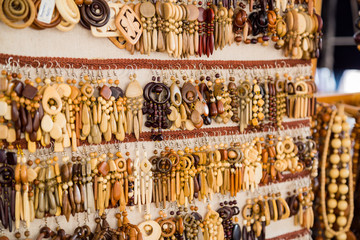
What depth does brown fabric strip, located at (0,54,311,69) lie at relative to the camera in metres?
0.95

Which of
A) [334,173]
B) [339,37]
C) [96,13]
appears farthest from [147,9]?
[339,37]

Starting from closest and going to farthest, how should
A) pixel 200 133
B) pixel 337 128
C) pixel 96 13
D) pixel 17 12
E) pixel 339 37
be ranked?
pixel 17 12
pixel 96 13
pixel 200 133
pixel 337 128
pixel 339 37

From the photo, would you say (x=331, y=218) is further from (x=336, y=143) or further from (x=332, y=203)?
(x=336, y=143)

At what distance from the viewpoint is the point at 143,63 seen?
1.09 metres

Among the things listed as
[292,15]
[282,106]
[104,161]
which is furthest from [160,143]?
[292,15]

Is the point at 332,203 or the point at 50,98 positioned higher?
the point at 50,98

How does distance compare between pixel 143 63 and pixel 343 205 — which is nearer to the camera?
pixel 143 63

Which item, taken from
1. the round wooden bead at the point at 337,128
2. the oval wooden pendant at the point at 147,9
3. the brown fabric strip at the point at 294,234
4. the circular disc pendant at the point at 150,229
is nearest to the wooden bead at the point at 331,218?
the brown fabric strip at the point at 294,234

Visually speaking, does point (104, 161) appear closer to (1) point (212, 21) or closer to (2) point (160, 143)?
(2) point (160, 143)

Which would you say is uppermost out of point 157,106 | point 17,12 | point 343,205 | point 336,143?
point 17,12

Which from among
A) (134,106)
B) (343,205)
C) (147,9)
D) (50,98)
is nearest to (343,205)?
(343,205)

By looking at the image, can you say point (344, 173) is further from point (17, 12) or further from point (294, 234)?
point (17, 12)

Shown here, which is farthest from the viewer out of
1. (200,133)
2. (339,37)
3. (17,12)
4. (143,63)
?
(339,37)

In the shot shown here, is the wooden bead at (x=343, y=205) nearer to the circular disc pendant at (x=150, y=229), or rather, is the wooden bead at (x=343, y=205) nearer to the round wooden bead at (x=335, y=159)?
the round wooden bead at (x=335, y=159)
